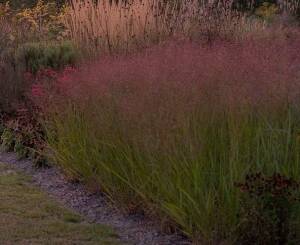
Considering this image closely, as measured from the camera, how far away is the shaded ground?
22.6ft

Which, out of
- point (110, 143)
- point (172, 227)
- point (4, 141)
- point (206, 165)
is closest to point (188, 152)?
point (206, 165)

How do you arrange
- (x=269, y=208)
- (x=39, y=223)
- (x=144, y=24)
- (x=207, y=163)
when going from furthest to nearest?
(x=144, y=24) → (x=39, y=223) → (x=207, y=163) → (x=269, y=208)

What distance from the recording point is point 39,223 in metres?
7.36

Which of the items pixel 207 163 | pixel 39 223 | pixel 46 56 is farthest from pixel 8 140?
pixel 207 163

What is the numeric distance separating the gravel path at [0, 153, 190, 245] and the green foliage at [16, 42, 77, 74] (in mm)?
2662

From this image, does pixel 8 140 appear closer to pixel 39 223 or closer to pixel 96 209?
pixel 96 209

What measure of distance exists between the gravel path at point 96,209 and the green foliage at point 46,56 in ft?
8.73

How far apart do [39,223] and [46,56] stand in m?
5.97

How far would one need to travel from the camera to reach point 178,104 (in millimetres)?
6848

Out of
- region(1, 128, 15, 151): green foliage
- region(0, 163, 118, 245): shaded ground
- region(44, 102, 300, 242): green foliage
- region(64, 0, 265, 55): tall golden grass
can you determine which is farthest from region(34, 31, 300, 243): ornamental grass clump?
region(64, 0, 265, 55): tall golden grass

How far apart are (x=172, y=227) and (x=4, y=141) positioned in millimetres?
5009

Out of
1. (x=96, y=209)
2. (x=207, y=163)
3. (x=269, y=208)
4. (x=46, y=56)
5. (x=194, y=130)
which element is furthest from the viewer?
(x=46, y=56)

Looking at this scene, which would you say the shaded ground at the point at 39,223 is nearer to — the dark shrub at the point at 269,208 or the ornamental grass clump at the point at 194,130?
the ornamental grass clump at the point at 194,130

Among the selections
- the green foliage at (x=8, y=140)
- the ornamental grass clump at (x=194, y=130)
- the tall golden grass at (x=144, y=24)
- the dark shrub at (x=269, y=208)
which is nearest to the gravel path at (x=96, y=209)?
the ornamental grass clump at (x=194, y=130)
